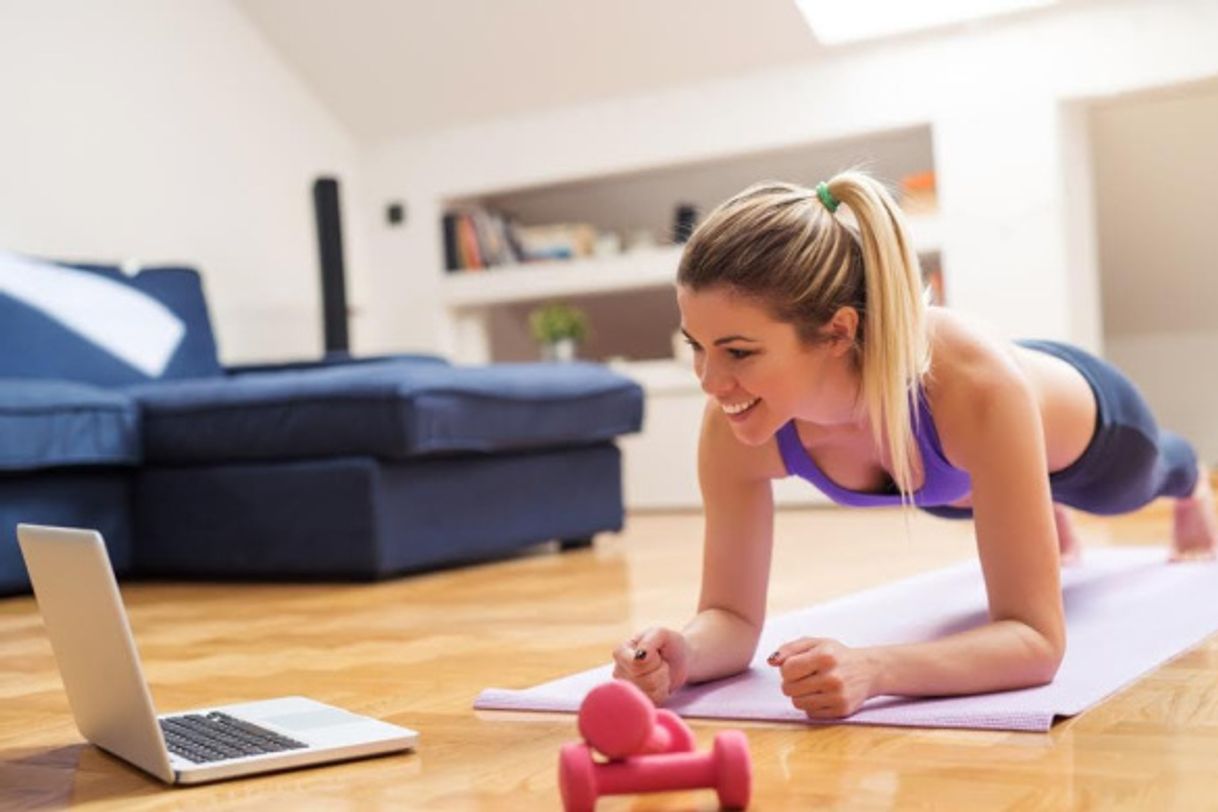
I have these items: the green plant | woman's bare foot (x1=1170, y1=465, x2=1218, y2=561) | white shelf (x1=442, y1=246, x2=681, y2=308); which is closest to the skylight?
white shelf (x1=442, y1=246, x2=681, y2=308)

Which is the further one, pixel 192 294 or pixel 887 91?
pixel 887 91

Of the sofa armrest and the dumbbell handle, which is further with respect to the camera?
the sofa armrest

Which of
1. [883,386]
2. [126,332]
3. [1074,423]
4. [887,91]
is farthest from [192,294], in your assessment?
[883,386]

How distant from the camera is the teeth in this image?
5.53 ft

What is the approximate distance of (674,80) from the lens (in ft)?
18.3

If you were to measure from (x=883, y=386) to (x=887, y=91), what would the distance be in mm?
3717

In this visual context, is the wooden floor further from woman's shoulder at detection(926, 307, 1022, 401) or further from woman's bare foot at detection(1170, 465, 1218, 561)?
woman's bare foot at detection(1170, 465, 1218, 561)

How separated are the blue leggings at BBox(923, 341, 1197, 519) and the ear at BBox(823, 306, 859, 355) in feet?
2.35

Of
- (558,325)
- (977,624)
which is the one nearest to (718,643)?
(977,624)

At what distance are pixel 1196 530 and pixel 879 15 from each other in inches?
103

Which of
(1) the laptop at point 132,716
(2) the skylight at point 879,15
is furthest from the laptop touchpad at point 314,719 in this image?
(2) the skylight at point 879,15

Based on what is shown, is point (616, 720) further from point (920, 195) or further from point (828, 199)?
point (920, 195)

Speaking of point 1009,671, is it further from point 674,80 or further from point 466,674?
point 674,80

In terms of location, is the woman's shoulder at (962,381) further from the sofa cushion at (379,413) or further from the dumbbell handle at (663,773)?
the sofa cushion at (379,413)
